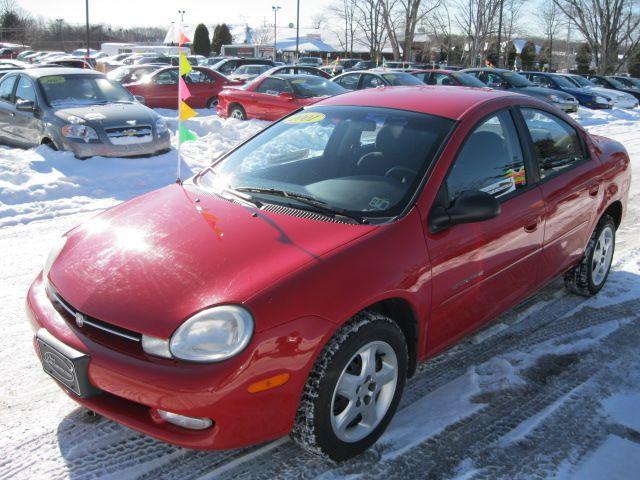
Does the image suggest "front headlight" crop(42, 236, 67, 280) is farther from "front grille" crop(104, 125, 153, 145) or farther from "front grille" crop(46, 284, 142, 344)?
"front grille" crop(104, 125, 153, 145)

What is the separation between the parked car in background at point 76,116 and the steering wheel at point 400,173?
6.60 m

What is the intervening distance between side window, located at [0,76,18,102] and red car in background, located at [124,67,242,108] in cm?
627

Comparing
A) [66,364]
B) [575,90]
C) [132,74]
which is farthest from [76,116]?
[575,90]

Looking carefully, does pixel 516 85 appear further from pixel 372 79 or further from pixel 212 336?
pixel 212 336

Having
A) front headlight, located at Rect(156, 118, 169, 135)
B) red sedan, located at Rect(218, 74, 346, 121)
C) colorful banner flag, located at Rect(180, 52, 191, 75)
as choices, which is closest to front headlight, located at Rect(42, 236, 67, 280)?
colorful banner flag, located at Rect(180, 52, 191, 75)

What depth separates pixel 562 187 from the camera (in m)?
4.02

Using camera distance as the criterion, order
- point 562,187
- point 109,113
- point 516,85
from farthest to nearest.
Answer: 1. point 516,85
2. point 109,113
3. point 562,187

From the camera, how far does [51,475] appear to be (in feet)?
8.59


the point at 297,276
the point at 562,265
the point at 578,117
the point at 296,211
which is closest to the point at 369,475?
the point at 297,276

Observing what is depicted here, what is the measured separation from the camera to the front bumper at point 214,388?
231 cm

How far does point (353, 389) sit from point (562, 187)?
7.24 feet

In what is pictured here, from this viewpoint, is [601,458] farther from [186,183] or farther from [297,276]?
[186,183]

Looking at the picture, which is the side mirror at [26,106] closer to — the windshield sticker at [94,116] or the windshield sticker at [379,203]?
the windshield sticker at [94,116]

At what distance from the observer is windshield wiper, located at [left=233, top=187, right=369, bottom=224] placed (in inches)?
118
